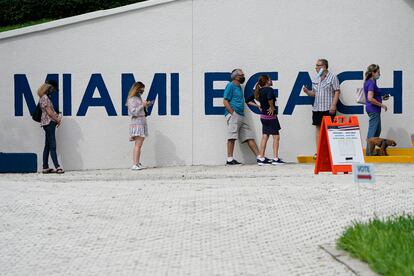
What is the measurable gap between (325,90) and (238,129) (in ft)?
5.84

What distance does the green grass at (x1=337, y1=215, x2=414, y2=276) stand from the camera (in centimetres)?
740

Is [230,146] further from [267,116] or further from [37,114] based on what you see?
[37,114]

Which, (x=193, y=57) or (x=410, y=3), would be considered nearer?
(x=410, y=3)

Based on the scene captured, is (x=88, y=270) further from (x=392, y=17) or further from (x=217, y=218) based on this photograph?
(x=392, y=17)

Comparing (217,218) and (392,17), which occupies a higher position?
(392,17)

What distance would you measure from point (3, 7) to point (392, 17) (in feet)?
43.9

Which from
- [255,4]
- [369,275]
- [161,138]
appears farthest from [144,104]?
[369,275]

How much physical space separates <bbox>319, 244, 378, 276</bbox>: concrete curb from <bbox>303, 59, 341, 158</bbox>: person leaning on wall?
8.74 metres

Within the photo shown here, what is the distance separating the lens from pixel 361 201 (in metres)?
11.2

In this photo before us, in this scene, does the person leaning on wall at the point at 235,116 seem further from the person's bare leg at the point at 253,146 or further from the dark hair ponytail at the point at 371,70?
the dark hair ponytail at the point at 371,70

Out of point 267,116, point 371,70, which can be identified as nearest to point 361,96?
point 371,70

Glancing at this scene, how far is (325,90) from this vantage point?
17.6 metres

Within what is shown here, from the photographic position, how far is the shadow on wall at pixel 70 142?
→ 18453 millimetres

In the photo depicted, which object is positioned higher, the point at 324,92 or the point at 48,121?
the point at 324,92
